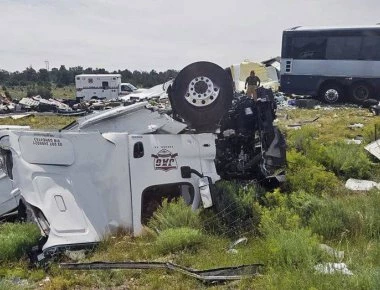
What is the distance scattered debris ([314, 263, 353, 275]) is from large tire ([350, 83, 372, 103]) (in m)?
17.1

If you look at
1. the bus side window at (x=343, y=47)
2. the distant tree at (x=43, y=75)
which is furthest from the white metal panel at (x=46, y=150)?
the distant tree at (x=43, y=75)

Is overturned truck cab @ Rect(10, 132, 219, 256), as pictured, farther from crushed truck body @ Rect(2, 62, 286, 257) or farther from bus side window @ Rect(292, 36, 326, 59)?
bus side window @ Rect(292, 36, 326, 59)

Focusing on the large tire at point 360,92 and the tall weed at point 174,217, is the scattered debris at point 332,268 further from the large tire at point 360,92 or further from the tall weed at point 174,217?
the large tire at point 360,92

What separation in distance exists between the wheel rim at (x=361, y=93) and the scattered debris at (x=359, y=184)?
43.9ft

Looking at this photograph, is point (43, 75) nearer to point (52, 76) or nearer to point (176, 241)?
point (52, 76)

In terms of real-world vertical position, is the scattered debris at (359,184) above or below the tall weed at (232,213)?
below

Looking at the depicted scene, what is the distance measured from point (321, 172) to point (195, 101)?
2.08 metres

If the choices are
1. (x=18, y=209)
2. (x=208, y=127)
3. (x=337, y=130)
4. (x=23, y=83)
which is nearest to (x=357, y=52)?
(x=337, y=130)

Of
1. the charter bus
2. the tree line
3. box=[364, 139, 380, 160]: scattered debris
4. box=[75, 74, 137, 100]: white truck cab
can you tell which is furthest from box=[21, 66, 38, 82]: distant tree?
box=[364, 139, 380, 160]: scattered debris

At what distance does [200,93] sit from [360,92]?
1549cm

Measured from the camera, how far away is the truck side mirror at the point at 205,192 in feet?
16.2

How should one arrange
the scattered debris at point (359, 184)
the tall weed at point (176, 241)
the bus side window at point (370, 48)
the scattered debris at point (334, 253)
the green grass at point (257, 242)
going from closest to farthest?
the green grass at point (257, 242) < the scattered debris at point (334, 253) < the tall weed at point (176, 241) < the scattered debris at point (359, 184) < the bus side window at point (370, 48)

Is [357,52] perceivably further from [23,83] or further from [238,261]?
[23,83]

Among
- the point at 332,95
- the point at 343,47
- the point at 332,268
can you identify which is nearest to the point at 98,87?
the point at 332,95
